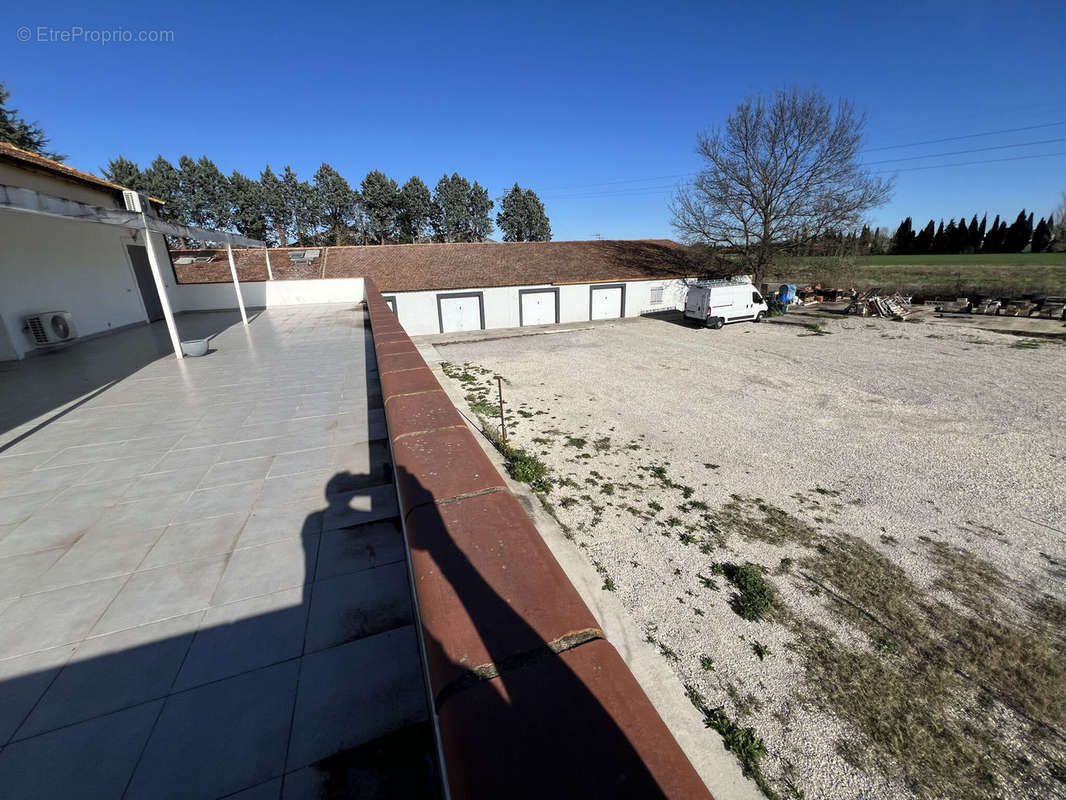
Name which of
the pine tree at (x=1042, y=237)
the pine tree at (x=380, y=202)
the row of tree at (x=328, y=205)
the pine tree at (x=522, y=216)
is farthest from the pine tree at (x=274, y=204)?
the pine tree at (x=1042, y=237)

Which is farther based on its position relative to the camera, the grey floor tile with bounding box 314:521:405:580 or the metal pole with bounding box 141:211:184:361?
the metal pole with bounding box 141:211:184:361

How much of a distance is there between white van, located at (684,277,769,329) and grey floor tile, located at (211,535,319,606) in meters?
23.6

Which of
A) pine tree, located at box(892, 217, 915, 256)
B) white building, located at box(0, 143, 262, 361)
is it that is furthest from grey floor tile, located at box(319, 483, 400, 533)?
pine tree, located at box(892, 217, 915, 256)

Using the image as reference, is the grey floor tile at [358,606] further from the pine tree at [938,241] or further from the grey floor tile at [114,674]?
the pine tree at [938,241]

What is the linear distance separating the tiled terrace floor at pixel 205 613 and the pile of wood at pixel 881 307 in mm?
29266

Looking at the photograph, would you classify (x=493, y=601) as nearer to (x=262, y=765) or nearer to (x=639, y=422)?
(x=262, y=765)

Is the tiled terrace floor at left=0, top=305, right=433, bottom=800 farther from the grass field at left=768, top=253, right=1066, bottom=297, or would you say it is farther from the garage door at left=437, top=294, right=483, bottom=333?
the grass field at left=768, top=253, right=1066, bottom=297

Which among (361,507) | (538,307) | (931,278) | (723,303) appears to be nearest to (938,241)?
(931,278)

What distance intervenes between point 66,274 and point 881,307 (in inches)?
1373

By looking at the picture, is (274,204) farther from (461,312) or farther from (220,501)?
(220,501)

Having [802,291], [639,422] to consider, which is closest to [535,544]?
[639,422]

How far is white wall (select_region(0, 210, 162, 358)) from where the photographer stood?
9.26m

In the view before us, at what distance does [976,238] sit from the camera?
5422cm

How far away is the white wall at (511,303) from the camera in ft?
77.6
